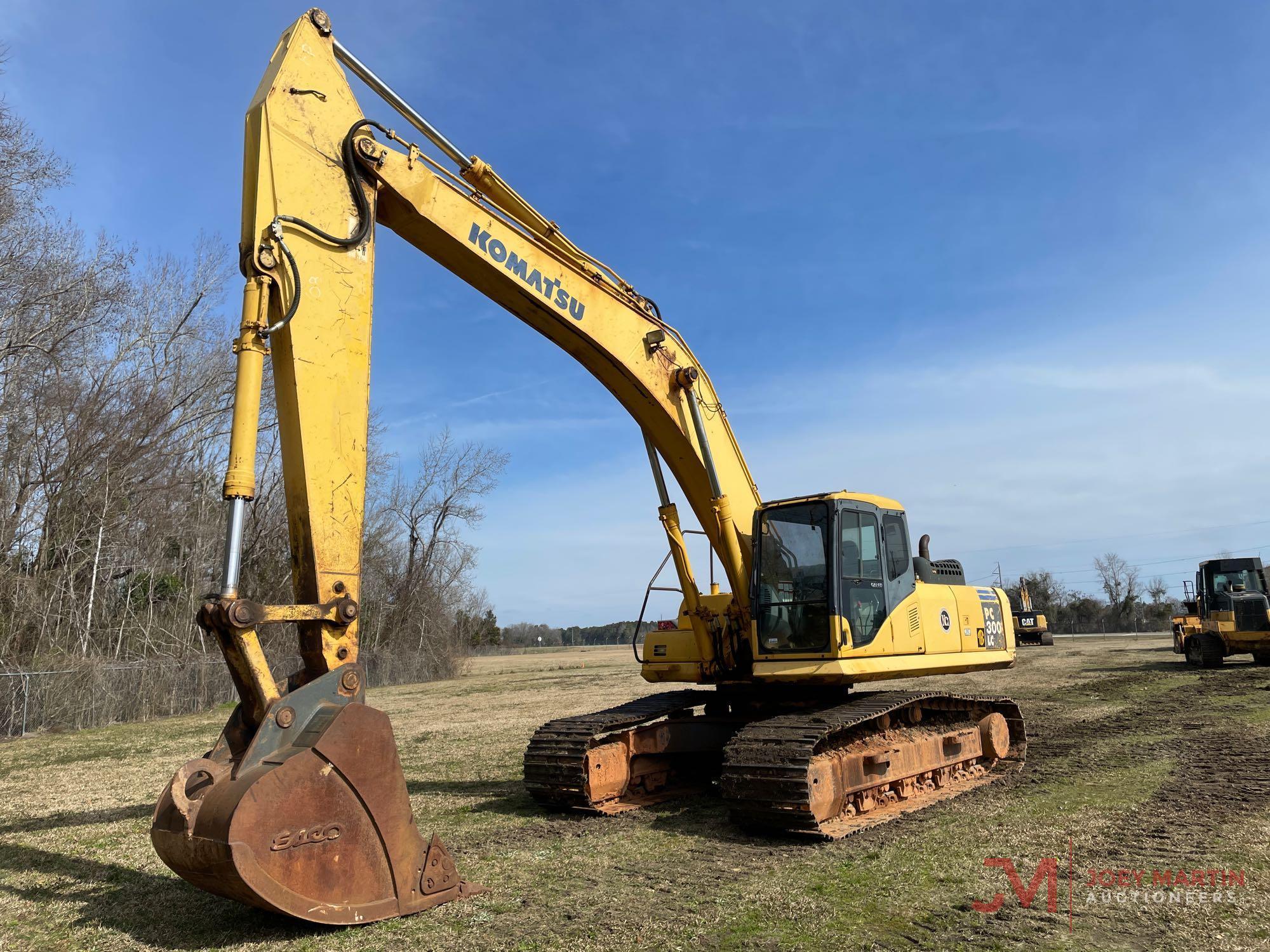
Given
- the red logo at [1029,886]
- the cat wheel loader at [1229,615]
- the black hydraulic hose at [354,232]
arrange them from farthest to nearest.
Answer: the cat wheel loader at [1229,615], the black hydraulic hose at [354,232], the red logo at [1029,886]

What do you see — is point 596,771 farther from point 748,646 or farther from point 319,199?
point 319,199

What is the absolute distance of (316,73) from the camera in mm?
5914

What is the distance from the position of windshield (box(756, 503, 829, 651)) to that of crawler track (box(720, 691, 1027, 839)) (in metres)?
0.77

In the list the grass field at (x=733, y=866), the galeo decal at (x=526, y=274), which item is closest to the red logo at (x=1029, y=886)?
the grass field at (x=733, y=866)

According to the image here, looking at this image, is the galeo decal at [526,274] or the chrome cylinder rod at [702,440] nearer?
the galeo decal at [526,274]

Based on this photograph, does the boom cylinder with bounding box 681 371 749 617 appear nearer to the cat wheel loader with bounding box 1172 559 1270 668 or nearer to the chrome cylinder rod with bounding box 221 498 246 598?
the chrome cylinder rod with bounding box 221 498 246 598

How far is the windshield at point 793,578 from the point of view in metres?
8.00

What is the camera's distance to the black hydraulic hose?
5402mm

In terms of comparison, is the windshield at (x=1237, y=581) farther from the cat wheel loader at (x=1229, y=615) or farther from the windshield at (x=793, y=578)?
the windshield at (x=793, y=578)

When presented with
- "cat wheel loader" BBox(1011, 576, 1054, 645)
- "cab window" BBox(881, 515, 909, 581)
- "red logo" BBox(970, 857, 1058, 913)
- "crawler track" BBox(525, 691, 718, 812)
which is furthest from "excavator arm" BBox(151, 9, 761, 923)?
"cat wheel loader" BBox(1011, 576, 1054, 645)

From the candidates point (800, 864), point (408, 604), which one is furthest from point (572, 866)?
point (408, 604)

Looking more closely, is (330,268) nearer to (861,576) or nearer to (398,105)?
(398,105)

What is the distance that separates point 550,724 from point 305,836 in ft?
14.5

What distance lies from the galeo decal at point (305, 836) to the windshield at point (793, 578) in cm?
454
